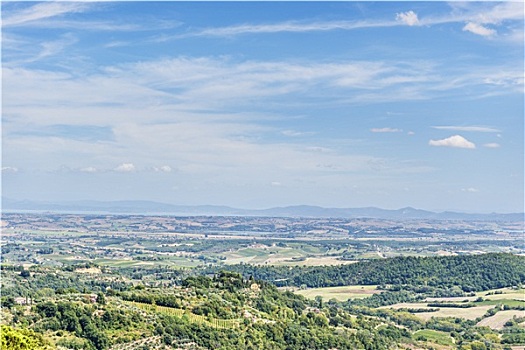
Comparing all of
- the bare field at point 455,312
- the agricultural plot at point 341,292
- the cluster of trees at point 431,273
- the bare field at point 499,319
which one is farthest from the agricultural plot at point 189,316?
the cluster of trees at point 431,273

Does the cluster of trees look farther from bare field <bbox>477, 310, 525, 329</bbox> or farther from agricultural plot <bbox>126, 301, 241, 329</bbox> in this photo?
agricultural plot <bbox>126, 301, 241, 329</bbox>

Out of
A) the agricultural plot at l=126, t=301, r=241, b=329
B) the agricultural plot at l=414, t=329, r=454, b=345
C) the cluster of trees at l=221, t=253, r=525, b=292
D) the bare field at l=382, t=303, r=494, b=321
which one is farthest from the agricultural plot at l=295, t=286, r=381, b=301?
the agricultural plot at l=126, t=301, r=241, b=329

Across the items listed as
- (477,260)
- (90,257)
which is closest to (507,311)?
(477,260)

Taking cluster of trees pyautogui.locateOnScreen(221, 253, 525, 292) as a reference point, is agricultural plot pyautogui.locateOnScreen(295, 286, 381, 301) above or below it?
below

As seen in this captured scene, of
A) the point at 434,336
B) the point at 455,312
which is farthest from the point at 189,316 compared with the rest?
the point at 455,312

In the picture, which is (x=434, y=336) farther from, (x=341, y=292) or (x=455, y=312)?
(x=341, y=292)
